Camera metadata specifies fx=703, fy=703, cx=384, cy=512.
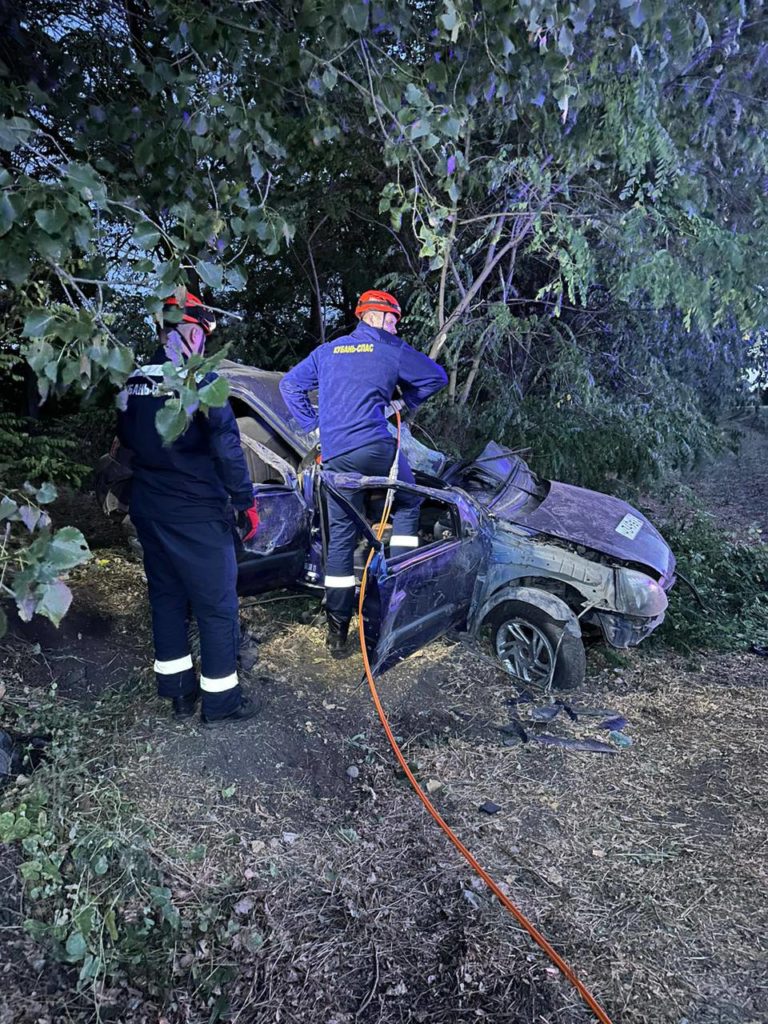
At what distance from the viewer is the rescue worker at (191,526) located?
3107mm

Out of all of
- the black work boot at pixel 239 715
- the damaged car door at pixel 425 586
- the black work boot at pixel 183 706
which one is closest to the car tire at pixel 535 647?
the damaged car door at pixel 425 586

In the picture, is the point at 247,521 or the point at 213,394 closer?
the point at 213,394

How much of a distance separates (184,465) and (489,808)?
2084 mm

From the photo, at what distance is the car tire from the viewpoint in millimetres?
4238

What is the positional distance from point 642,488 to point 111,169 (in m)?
6.79

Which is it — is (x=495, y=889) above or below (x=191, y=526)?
below

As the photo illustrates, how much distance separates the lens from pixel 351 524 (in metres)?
4.10

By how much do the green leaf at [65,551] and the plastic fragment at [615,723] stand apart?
3.36 metres

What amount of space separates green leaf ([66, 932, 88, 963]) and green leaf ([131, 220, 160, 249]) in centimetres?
211

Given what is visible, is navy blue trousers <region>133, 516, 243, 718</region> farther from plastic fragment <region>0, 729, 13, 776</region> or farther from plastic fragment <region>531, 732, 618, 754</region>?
plastic fragment <region>531, 732, 618, 754</region>

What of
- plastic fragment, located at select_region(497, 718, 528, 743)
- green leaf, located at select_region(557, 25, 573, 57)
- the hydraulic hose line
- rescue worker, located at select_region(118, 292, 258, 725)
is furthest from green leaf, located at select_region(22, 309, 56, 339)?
plastic fragment, located at select_region(497, 718, 528, 743)

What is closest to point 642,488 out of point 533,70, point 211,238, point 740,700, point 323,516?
point 740,700

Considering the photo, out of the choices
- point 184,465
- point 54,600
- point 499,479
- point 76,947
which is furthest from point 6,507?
point 499,479

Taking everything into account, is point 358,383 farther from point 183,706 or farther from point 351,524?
point 183,706
